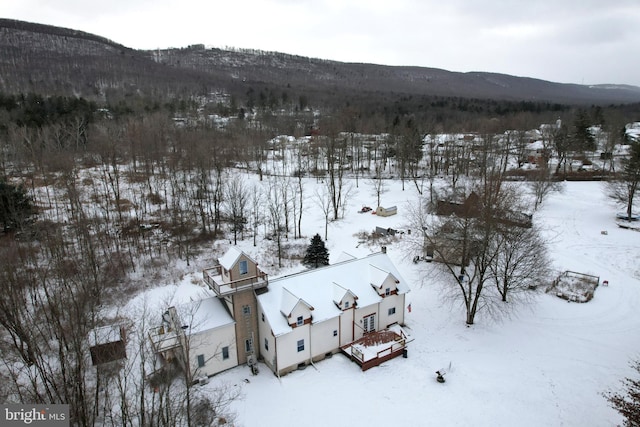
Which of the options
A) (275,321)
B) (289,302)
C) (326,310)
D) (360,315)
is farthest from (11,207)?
(360,315)

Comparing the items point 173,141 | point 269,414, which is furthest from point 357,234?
point 173,141

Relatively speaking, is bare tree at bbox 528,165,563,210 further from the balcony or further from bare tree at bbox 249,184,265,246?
the balcony

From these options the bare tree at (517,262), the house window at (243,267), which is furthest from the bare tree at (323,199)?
the house window at (243,267)

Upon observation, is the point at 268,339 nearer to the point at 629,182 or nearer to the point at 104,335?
the point at 104,335

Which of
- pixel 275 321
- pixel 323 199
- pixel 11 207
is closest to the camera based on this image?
pixel 275 321

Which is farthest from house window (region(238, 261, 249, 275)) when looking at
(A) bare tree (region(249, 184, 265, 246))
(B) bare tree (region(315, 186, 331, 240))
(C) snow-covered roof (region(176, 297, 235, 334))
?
(B) bare tree (region(315, 186, 331, 240))

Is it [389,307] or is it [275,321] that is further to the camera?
[389,307]

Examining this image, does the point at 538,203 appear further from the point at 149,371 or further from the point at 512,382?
the point at 149,371
